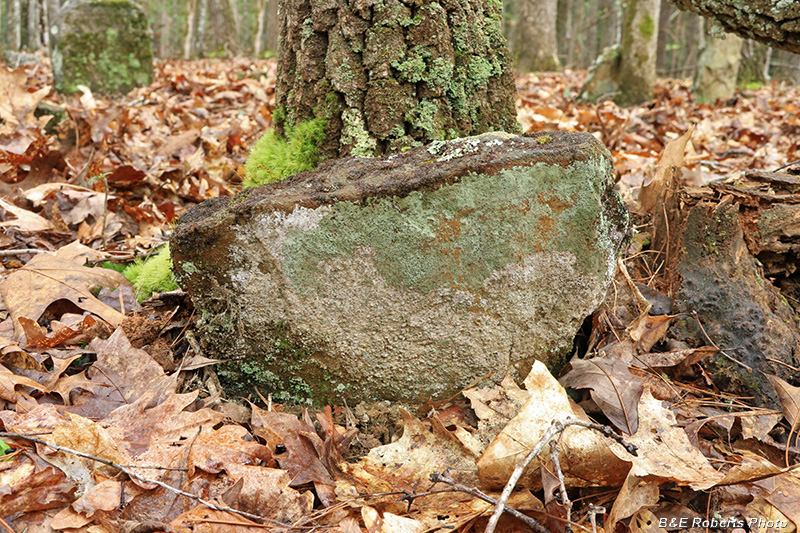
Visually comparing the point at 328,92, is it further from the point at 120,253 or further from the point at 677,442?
the point at 677,442

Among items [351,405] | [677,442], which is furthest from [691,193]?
[351,405]

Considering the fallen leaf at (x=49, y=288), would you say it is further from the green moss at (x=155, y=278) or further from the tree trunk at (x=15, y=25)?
the tree trunk at (x=15, y=25)

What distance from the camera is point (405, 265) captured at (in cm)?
173

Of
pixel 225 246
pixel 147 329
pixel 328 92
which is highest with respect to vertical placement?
pixel 328 92

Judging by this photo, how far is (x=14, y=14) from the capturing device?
14.9 metres

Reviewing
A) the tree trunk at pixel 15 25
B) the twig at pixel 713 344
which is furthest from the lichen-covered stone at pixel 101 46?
the tree trunk at pixel 15 25

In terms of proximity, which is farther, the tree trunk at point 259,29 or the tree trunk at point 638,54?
the tree trunk at point 259,29

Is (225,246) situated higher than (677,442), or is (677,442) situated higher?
(225,246)

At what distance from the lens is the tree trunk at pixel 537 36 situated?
41.8 feet

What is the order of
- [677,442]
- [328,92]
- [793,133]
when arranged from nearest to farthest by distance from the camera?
[677,442] → [328,92] → [793,133]

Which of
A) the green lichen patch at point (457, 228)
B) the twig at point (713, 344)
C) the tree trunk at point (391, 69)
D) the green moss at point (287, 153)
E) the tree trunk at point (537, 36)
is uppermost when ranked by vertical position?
the tree trunk at point (537, 36)

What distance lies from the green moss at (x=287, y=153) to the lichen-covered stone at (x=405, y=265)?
1.39ft

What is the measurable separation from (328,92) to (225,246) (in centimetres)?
83

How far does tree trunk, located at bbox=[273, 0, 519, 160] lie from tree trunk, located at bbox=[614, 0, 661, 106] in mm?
6261
